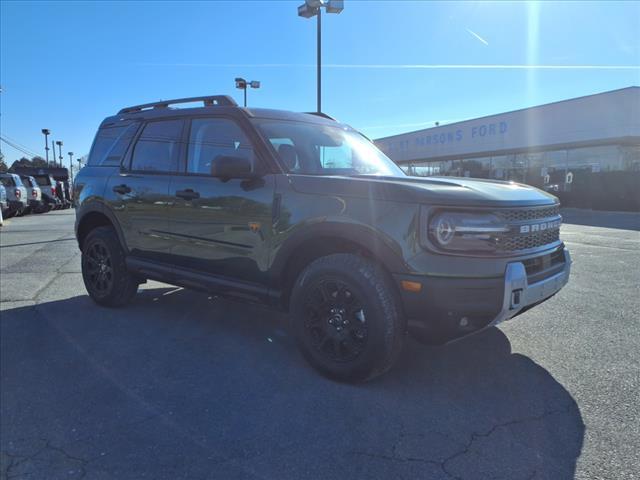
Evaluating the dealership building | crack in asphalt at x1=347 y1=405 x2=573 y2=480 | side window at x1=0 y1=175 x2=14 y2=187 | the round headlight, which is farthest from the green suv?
side window at x1=0 y1=175 x2=14 y2=187

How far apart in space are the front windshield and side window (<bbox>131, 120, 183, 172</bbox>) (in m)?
1.05

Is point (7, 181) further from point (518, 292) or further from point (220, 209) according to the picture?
point (518, 292)

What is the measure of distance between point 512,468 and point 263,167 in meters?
2.59

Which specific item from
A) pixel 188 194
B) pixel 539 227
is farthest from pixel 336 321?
pixel 188 194

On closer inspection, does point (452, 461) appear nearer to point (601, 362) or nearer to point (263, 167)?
point (601, 362)

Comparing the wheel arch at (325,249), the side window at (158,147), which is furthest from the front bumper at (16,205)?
the wheel arch at (325,249)

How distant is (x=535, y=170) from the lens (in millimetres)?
24078

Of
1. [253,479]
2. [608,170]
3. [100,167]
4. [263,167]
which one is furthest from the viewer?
[608,170]

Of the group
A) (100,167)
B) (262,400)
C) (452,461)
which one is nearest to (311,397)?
(262,400)

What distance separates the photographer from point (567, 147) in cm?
2269

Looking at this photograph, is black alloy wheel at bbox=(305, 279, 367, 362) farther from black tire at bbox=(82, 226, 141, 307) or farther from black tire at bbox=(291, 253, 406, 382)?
black tire at bbox=(82, 226, 141, 307)

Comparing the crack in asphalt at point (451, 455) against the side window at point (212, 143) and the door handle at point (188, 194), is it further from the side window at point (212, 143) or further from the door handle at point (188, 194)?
the door handle at point (188, 194)

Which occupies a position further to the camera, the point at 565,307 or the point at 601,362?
the point at 565,307

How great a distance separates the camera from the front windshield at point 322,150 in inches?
152
